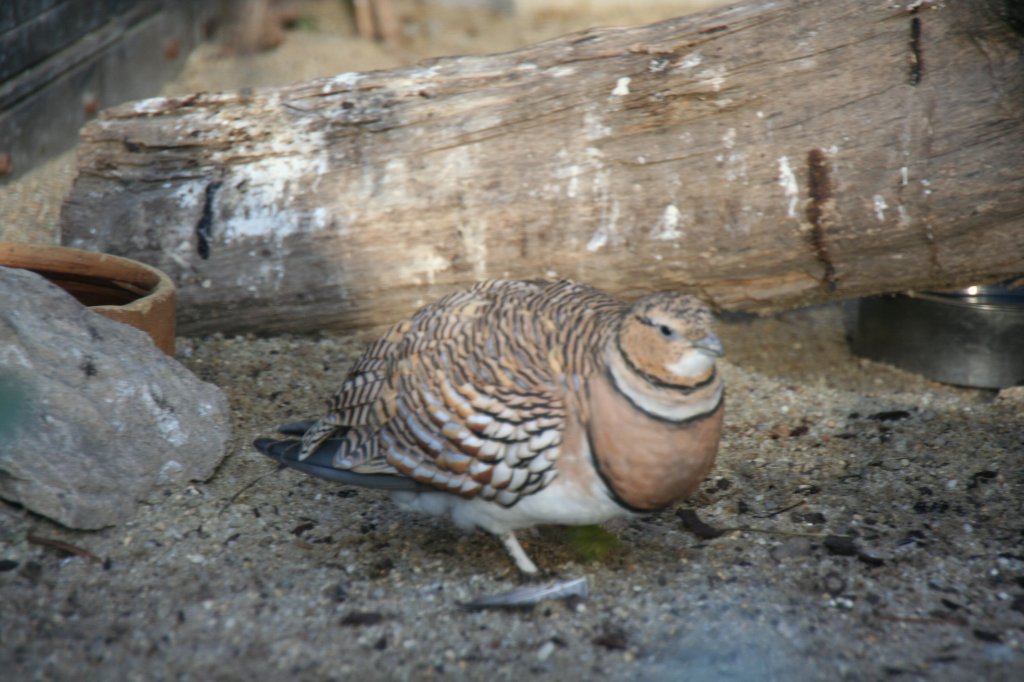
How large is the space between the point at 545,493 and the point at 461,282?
1579 millimetres

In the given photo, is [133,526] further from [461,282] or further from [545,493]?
[461,282]

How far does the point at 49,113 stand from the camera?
587 centimetres

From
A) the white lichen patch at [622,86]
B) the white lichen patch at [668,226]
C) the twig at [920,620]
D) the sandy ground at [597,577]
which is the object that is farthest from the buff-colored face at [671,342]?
the white lichen patch at [622,86]

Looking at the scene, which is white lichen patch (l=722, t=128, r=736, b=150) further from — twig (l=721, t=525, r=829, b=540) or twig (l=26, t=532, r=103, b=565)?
twig (l=26, t=532, r=103, b=565)

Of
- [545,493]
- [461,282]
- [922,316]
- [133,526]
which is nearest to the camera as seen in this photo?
[545,493]

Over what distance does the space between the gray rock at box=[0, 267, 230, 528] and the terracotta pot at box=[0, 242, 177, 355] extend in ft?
0.72

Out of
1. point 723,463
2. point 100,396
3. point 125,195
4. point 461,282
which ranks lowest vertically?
point 723,463

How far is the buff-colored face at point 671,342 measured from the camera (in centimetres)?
286

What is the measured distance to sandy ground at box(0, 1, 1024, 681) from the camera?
279 cm

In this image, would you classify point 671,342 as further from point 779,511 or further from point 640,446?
point 779,511

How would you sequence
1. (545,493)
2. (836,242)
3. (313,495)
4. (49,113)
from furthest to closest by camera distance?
(49,113), (836,242), (313,495), (545,493)

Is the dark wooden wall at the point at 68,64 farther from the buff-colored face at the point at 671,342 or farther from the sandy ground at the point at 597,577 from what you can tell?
the buff-colored face at the point at 671,342

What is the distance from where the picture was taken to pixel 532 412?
296cm

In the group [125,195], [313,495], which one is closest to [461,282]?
[313,495]
